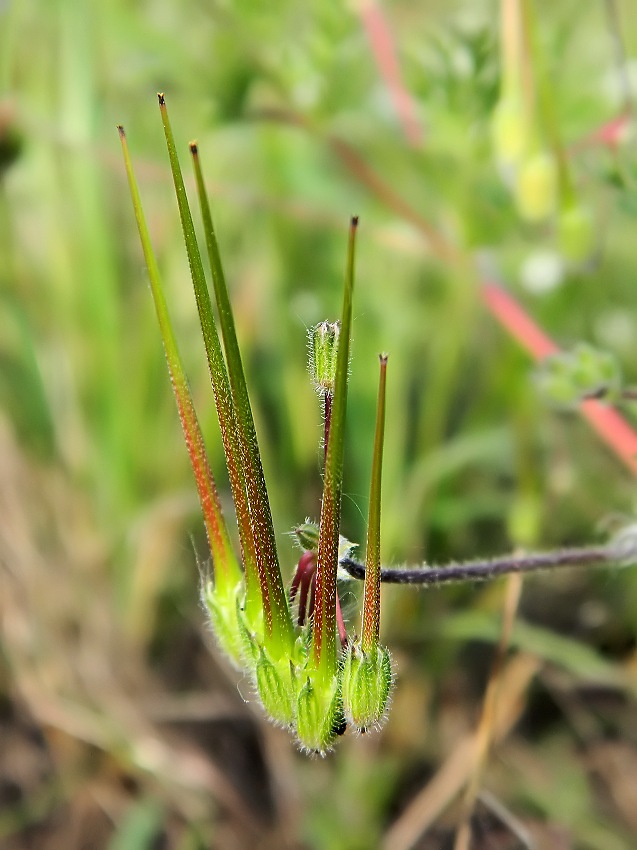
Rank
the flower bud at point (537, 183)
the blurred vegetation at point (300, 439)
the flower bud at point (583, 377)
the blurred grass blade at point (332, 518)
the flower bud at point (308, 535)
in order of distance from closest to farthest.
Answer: the blurred grass blade at point (332, 518)
the flower bud at point (308, 535)
the flower bud at point (583, 377)
the flower bud at point (537, 183)
the blurred vegetation at point (300, 439)

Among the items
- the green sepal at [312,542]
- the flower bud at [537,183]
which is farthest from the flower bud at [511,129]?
the green sepal at [312,542]

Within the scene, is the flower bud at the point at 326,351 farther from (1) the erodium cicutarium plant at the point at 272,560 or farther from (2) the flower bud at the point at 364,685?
(2) the flower bud at the point at 364,685

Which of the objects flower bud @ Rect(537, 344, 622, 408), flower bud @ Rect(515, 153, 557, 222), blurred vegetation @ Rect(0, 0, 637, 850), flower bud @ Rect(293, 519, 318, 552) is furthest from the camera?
blurred vegetation @ Rect(0, 0, 637, 850)

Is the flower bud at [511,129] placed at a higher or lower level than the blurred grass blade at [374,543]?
higher

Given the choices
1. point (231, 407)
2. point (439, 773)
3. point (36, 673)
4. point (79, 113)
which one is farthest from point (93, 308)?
point (231, 407)

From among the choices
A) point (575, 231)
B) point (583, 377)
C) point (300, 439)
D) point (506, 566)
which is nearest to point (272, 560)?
point (506, 566)

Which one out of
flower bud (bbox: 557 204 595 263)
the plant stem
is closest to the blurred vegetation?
flower bud (bbox: 557 204 595 263)

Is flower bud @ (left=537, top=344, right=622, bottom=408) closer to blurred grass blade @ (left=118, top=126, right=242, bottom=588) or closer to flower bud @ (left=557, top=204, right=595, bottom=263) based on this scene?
flower bud @ (left=557, top=204, right=595, bottom=263)

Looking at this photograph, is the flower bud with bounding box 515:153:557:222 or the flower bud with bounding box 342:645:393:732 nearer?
the flower bud with bounding box 342:645:393:732
